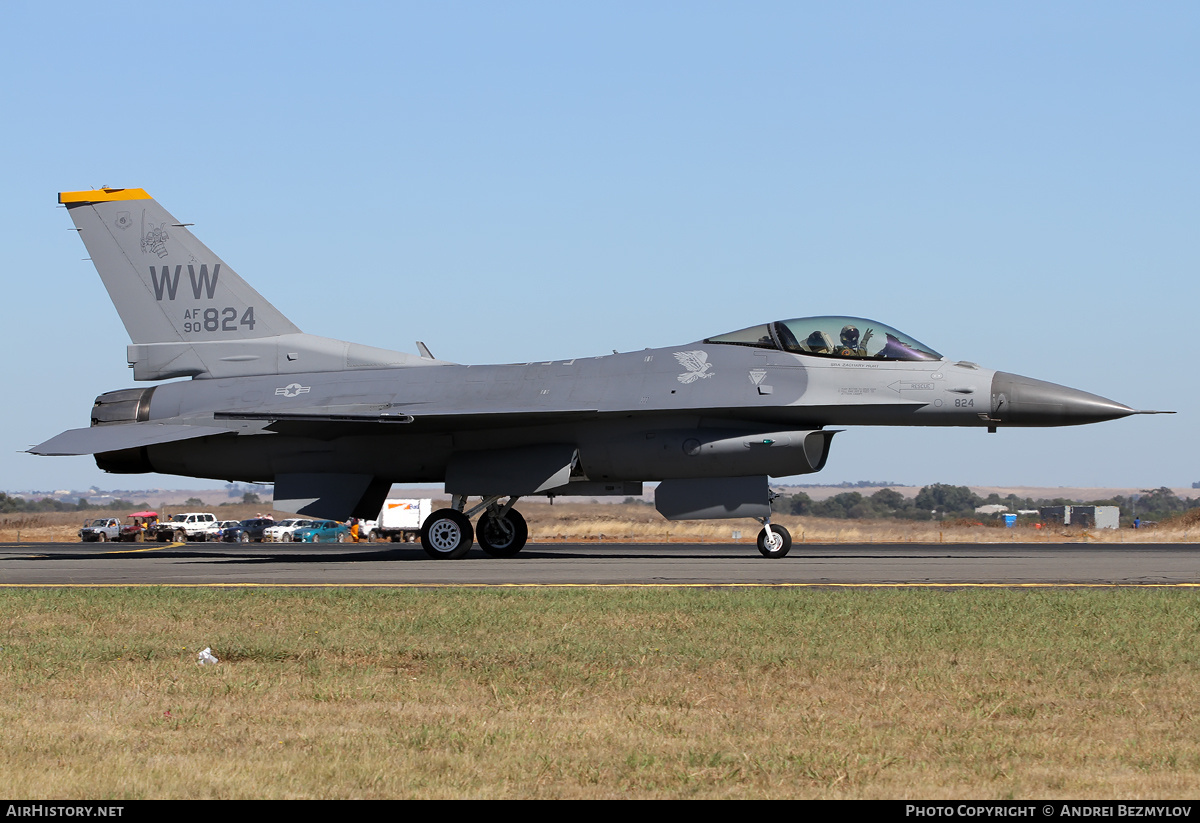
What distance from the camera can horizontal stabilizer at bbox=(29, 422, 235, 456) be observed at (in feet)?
67.7

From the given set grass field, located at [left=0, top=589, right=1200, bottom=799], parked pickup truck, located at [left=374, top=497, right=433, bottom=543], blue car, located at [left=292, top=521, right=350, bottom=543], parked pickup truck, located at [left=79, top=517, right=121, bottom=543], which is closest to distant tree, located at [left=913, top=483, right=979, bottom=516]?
parked pickup truck, located at [left=374, top=497, right=433, bottom=543]

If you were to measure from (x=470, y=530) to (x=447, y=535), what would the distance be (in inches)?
16.4

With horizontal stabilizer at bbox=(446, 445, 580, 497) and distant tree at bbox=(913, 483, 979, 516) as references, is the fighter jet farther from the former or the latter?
distant tree at bbox=(913, 483, 979, 516)

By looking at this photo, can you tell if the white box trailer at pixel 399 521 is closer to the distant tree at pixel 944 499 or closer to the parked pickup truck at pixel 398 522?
the parked pickup truck at pixel 398 522

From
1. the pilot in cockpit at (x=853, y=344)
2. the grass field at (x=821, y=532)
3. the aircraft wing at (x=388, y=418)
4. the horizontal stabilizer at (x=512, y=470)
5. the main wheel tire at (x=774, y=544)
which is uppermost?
the pilot in cockpit at (x=853, y=344)

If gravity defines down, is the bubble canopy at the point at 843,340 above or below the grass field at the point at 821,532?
above

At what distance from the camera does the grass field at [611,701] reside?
203 inches

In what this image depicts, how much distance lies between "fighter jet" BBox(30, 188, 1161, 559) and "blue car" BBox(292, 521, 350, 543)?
73.7 feet

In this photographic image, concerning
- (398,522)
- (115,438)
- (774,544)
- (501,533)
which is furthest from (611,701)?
(398,522)

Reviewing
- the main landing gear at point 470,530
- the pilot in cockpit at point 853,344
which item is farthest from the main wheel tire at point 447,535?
the pilot in cockpit at point 853,344

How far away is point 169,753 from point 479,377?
15637mm

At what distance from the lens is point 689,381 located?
19.8m

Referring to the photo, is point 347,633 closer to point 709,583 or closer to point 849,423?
point 709,583

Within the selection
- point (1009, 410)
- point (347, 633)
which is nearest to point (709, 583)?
point (347, 633)
